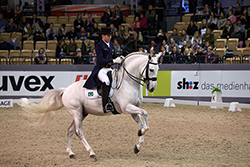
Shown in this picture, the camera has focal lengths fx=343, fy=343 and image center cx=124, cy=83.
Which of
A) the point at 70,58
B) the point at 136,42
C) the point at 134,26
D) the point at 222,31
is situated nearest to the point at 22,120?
the point at 70,58

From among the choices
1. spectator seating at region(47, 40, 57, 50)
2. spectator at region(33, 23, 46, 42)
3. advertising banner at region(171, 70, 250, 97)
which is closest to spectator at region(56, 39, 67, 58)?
spectator seating at region(47, 40, 57, 50)

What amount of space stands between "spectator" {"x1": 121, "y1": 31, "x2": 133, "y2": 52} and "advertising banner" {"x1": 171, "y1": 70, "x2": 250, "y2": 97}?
3.01 meters

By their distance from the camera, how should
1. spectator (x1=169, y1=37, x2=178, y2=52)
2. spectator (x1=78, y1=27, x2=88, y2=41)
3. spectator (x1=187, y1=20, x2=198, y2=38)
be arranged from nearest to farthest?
spectator (x1=169, y1=37, x2=178, y2=52) → spectator (x1=187, y1=20, x2=198, y2=38) → spectator (x1=78, y1=27, x2=88, y2=41)

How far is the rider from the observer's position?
6230 millimetres

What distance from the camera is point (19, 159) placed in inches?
242

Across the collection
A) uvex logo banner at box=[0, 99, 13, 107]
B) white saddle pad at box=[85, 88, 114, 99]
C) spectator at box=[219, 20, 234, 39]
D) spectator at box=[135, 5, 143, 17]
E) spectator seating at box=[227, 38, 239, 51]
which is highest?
spectator at box=[135, 5, 143, 17]

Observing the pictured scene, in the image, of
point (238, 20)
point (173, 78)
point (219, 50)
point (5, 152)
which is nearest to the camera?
point (5, 152)

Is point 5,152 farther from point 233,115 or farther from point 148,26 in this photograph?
point 148,26

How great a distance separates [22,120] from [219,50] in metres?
8.53

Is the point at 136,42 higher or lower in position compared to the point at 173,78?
higher

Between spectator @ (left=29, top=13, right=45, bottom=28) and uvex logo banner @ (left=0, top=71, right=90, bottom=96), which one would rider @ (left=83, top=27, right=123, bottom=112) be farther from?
spectator @ (left=29, top=13, right=45, bottom=28)

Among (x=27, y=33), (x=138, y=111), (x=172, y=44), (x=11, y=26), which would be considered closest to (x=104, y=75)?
(x=138, y=111)

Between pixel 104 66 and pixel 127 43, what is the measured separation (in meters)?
9.48

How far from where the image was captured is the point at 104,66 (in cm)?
643
